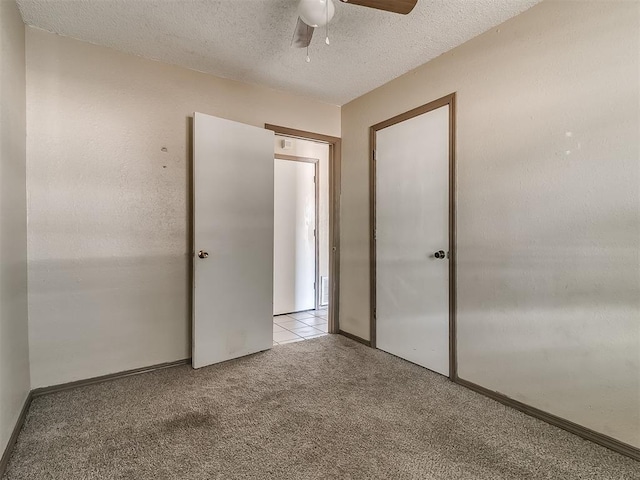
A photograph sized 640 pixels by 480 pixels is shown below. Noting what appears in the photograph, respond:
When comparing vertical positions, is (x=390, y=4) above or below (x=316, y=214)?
above

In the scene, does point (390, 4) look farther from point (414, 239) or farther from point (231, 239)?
point (231, 239)

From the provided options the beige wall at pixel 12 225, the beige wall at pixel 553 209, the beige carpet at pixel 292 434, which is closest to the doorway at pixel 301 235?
the beige carpet at pixel 292 434

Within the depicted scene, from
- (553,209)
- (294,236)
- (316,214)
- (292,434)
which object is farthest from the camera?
(316,214)

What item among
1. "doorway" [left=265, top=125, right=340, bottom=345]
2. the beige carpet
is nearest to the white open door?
the beige carpet

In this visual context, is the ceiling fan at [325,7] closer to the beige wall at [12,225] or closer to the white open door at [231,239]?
the white open door at [231,239]

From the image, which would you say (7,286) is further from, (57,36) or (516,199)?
(516,199)

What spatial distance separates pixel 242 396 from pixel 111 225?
152 cm

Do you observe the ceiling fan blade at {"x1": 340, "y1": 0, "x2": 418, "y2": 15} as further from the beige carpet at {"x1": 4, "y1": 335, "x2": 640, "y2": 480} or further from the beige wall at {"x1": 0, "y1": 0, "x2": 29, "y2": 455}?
the beige carpet at {"x1": 4, "y1": 335, "x2": 640, "y2": 480}

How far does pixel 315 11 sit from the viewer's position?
1632 millimetres

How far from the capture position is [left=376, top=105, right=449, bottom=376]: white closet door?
2.62 metres

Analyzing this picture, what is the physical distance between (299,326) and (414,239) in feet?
5.91

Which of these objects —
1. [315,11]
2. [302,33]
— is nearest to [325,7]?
[315,11]

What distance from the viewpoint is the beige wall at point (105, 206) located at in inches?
88.7

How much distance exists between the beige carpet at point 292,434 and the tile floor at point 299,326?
95cm
